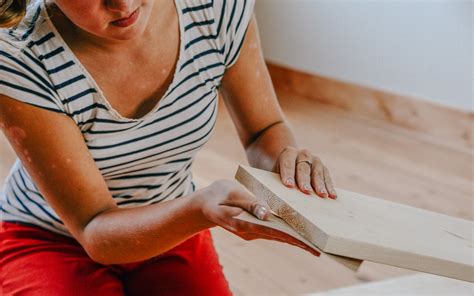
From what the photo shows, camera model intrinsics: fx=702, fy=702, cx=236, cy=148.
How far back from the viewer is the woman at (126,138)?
97 centimetres

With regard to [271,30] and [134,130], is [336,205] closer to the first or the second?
[134,130]

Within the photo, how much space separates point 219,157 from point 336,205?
185 cm

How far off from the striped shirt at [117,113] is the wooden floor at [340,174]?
0.71 metres

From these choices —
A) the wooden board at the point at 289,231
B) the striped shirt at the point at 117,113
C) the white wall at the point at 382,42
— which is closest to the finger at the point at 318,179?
the wooden board at the point at 289,231

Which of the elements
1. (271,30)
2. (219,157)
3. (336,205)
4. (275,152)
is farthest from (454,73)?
Answer: (336,205)

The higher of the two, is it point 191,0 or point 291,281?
point 191,0

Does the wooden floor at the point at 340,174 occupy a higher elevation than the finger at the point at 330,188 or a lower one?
lower

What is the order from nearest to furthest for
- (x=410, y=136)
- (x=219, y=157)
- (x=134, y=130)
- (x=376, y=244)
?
(x=376, y=244), (x=134, y=130), (x=219, y=157), (x=410, y=136)

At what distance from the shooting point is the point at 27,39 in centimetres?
99

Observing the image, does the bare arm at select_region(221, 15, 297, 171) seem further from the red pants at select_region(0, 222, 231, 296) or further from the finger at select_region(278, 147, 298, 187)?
the red pants at select_region(0, 222, 231, 296)

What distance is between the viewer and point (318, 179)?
38.7 inches

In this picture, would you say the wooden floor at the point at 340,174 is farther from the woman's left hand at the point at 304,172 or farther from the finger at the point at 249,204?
the finger at the point at 249,204

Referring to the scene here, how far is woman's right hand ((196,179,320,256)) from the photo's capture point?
0.82 m

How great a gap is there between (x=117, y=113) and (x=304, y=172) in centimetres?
29
